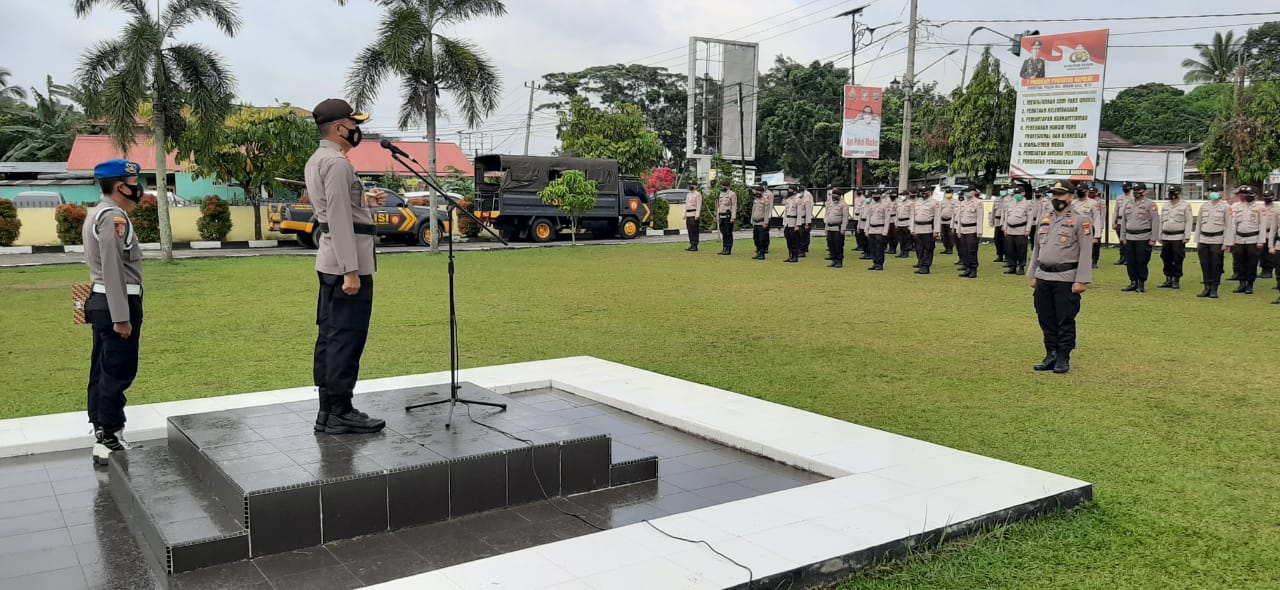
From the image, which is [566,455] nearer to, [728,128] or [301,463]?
[301,463]

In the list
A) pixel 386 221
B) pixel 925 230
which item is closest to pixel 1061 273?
pixel 925 230

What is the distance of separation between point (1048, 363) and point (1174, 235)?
26.1 feet

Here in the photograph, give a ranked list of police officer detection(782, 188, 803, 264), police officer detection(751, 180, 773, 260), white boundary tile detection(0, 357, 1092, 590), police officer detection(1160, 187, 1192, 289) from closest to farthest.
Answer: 1. white boundary tile detection(0, 357, 1092, 590)
2. police officer detection(1160, 187, 1192, 289)
3. police officer detection(782, 188, 803, 264)
4. police officer detection(751, 180, 773, 260)

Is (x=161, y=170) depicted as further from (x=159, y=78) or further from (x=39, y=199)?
(x=39, y=199)

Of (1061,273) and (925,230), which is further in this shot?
(925,230)

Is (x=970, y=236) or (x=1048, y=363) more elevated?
(x=970, y=236)

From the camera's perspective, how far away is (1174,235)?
524 inches

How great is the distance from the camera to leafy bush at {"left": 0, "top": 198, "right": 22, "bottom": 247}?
780 inches

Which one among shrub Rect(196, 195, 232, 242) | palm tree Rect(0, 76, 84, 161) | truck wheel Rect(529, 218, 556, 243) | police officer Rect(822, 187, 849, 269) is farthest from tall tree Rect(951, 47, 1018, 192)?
palm tree Rect(0, 76, 84, 161)

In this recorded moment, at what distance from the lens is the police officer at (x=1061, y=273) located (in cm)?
695

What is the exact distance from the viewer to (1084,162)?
16172 mm

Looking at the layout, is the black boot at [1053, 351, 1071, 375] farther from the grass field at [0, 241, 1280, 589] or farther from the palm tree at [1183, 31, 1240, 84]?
the palm tree at [1183, 31, 1240, 84]

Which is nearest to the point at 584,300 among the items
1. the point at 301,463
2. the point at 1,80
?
the point at 301,463

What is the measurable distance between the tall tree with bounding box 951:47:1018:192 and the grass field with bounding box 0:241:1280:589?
527 inches
